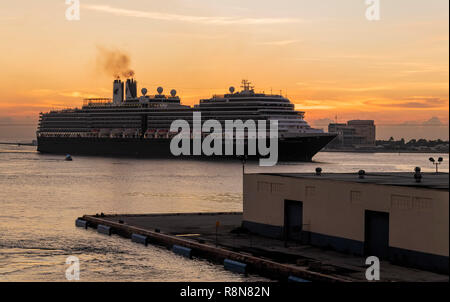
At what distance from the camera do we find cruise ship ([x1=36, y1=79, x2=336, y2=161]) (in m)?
145

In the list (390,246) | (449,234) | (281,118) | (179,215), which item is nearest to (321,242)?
(390,246)

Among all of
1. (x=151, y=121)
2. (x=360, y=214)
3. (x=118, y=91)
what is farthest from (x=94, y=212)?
(x=118, y=91)

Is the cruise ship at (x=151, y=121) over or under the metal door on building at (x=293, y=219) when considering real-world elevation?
over

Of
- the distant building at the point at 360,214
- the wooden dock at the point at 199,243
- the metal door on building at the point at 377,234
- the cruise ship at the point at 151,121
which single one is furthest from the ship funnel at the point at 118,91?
the metal door on building at the point at 377,234

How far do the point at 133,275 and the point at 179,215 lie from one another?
1377cm

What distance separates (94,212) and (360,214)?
97.9ft

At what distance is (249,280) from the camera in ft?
89.1

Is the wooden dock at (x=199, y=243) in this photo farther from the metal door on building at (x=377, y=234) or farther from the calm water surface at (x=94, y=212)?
the metal door on building at (x=377, y=234)

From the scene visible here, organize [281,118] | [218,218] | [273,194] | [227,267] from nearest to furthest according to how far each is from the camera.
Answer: [227,267] < [273,194] < [218,218] < [281,118]

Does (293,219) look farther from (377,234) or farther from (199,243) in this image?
(377,234)

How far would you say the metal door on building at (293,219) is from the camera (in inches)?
1245

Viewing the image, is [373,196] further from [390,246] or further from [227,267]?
[227,267]

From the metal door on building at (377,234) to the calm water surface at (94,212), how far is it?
15.8 feet
